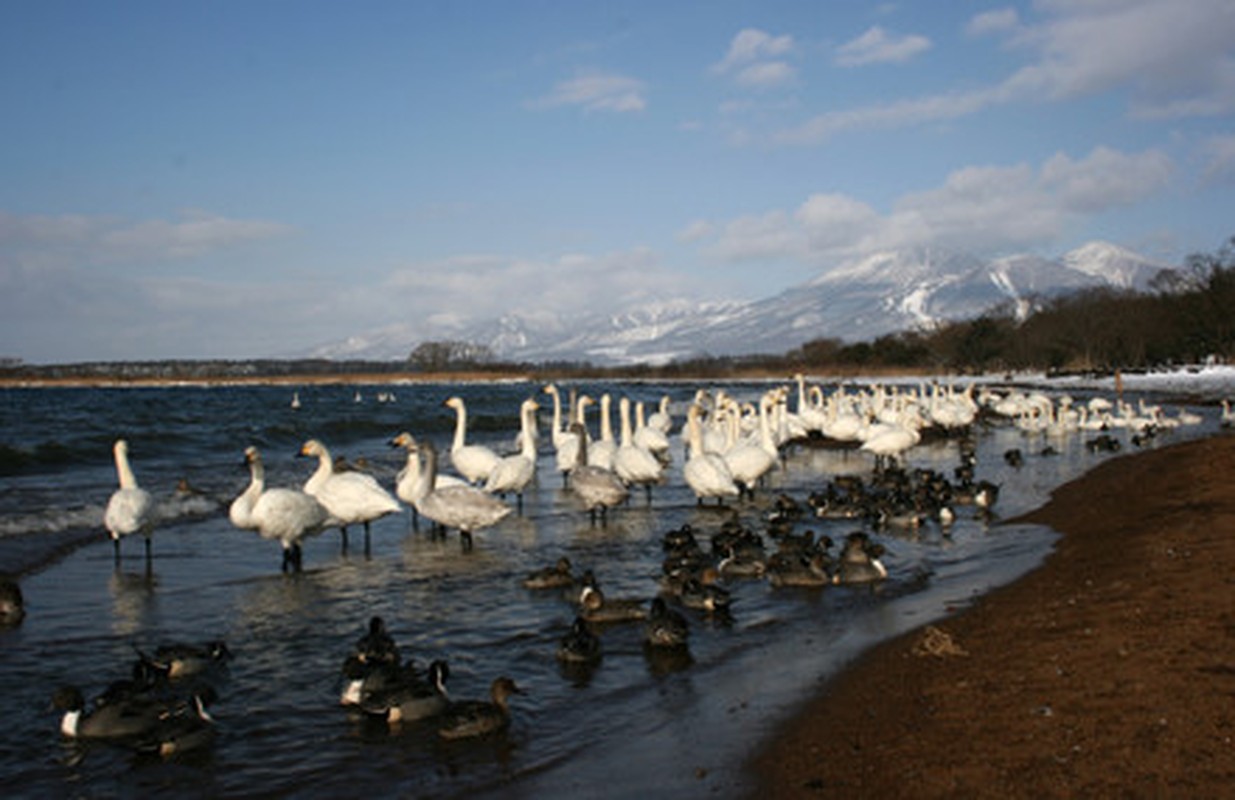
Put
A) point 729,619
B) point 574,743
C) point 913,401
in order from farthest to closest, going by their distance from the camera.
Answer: point 913,401
point 729,619
point 574,743

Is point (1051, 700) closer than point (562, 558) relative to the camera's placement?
Yes

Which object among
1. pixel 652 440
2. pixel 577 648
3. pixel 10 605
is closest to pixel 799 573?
pixel 577 648

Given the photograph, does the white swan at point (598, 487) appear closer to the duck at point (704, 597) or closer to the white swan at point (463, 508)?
the white swan at point (463, 508)

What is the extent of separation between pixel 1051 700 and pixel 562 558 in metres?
6.29

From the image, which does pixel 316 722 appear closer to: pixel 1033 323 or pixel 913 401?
pixel 913 401

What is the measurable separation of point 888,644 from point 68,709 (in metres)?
6.36

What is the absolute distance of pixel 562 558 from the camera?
1191 cm

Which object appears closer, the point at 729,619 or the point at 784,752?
the point at 784,752

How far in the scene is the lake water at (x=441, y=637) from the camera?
658cm

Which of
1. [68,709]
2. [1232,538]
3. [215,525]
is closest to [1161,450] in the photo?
[1232,538]

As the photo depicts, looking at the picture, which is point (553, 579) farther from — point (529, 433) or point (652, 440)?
point (652, 440)

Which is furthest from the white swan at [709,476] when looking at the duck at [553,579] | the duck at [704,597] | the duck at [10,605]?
the duck at [10,605]

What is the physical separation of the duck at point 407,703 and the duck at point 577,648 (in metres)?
1.44

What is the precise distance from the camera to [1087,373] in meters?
81.8
